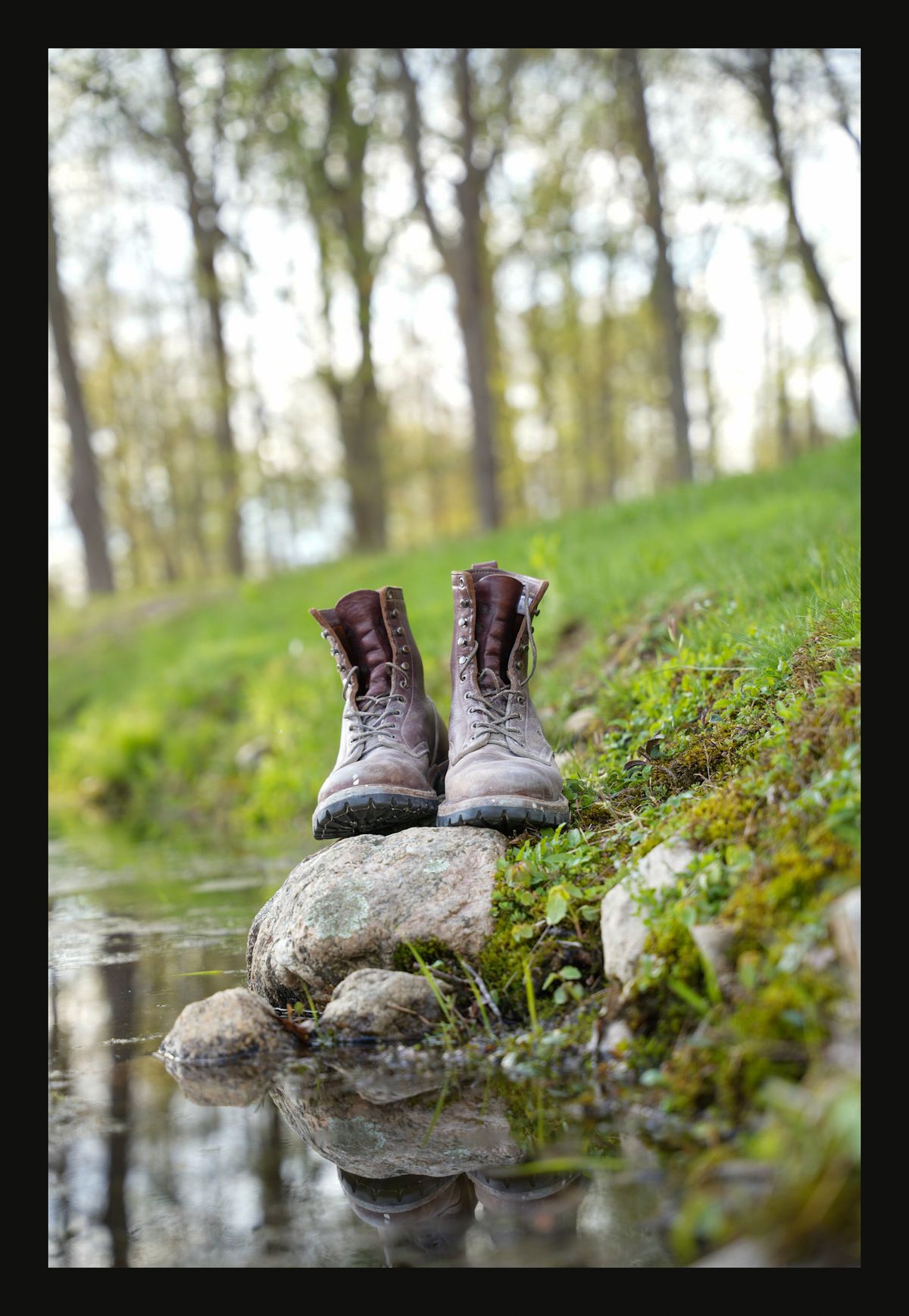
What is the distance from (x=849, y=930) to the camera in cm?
192

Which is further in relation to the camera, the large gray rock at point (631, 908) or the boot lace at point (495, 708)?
the boot lace at point (495, 708)

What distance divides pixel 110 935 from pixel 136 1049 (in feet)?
4.77

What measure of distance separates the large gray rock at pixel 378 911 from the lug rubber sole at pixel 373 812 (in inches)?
4.3

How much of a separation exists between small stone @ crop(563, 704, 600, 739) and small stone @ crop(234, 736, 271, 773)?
3.95m

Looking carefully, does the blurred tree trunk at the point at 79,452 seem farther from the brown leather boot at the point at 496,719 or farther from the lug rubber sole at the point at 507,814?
the lug rubber sole at the point at 507,814

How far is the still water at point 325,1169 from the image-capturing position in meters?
1.73

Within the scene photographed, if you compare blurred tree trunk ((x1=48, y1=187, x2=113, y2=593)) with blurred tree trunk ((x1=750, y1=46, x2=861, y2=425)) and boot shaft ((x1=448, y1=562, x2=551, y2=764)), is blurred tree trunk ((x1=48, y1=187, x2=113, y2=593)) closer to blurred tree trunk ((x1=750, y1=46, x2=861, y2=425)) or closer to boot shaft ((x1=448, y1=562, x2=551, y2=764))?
blurred tree trunk ((x1=750, y1=46, x2=861, y2=425))

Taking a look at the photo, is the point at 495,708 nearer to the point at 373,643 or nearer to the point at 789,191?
the point at 373,643

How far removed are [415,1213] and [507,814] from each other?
1349 mm

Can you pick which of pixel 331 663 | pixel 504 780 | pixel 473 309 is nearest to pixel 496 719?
pixel 504 780

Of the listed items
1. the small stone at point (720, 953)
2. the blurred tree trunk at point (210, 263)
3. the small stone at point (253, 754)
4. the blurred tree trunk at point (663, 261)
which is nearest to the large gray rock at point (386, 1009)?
the small stone at point (720, 953)

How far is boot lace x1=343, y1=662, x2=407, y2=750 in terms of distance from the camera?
3385mm
